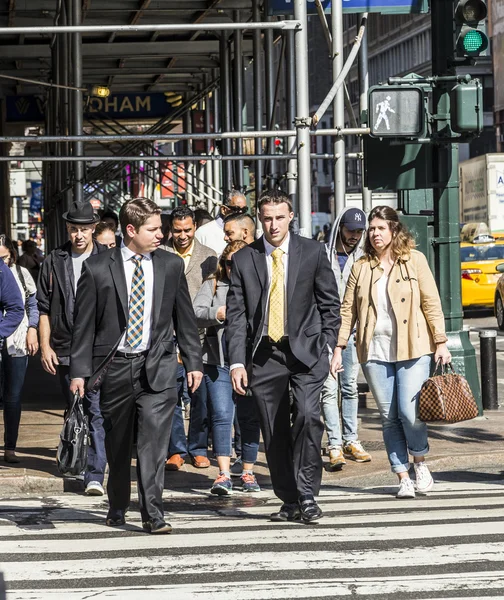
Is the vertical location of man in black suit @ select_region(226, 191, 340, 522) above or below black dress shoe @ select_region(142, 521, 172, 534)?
above

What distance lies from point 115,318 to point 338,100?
6325 millimetres

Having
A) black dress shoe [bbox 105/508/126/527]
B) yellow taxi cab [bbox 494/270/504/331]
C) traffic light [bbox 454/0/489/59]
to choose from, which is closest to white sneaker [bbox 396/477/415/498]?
black dress shoe [bbox 105/508/126/527]

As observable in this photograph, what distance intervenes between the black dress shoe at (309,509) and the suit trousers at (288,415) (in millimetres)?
43

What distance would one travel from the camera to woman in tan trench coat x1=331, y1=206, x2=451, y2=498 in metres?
9.34

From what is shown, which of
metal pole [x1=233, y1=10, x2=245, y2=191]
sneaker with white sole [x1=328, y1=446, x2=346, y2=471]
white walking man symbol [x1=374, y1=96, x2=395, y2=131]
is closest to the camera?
sneaker with white sole [x1=328, y1=446, x2=346, y2=471]

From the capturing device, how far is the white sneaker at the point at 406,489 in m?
9.30

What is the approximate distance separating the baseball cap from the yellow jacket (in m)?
1.01

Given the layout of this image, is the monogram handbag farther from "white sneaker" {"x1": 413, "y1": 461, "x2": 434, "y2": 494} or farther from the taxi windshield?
the taxi windshield

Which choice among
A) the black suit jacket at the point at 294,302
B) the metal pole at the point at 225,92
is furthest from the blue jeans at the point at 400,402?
the metal pole at the point at 225,92

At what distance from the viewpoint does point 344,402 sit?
432 inches

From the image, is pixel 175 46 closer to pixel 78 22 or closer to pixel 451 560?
pixel 78 22

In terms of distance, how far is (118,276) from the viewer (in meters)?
8.23

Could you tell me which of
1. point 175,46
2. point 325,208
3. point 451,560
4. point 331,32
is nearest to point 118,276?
point 451,560

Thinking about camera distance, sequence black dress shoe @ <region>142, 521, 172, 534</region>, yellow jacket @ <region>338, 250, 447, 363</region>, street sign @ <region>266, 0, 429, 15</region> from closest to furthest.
Result: black dress shoe @ <region>142, 521, 172, 534</region> → yellow jacket @ <region>338, 250, 447, 363</region> → street sign @ <region>266, 0, 429, 15</region>
